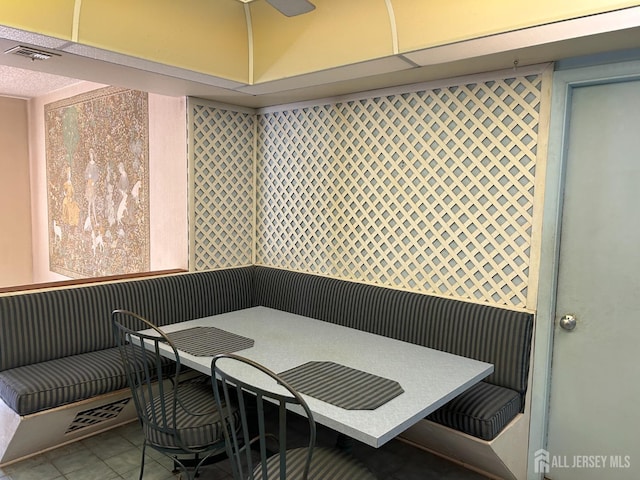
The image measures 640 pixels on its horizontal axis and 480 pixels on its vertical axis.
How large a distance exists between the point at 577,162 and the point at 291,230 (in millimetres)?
2080

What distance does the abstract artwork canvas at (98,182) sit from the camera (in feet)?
13.4

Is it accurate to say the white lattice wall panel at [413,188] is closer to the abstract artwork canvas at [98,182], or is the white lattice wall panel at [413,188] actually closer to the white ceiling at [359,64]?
the white ceiling at [359,64]

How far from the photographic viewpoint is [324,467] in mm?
1720

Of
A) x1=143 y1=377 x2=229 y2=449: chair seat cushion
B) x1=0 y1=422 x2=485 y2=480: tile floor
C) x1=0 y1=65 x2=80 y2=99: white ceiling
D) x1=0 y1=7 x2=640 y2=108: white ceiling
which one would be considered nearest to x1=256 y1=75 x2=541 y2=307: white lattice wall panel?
x1=0 y1=7 x2=640 y2=108: white ceiling

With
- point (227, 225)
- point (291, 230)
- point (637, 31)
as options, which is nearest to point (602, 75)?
point (637, 31)

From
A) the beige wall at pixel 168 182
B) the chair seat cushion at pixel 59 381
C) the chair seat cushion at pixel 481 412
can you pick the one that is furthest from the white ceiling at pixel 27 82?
the chair seat cushion at pixel 481 412

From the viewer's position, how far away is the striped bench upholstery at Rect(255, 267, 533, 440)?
7.38 ft

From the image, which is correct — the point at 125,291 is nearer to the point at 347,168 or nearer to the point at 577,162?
the point at 347,168

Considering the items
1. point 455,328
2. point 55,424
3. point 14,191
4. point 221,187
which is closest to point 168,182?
A: point 221,187

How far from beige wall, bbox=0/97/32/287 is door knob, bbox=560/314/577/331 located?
20.4ft

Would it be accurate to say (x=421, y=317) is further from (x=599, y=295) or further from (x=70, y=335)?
(x=70, y=335)

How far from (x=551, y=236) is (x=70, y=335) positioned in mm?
2861

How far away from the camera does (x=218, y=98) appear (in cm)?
349

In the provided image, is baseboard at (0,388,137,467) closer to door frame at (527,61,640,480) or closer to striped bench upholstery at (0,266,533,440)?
striped bench upholstery at (0,266,533,440)
